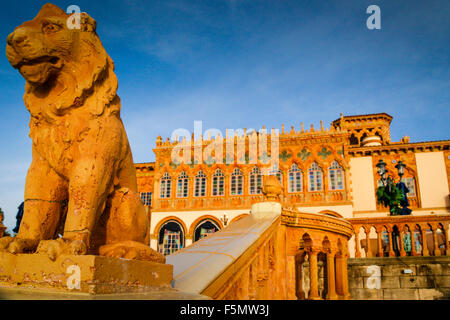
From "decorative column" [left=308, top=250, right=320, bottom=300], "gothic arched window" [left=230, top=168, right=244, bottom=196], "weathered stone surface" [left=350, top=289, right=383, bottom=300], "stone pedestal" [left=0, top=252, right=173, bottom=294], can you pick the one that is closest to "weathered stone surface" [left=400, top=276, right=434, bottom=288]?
"weathered stone surface" [left=350, top=289, right=383, bottom=300]

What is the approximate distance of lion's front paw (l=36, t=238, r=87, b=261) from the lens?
2.01m

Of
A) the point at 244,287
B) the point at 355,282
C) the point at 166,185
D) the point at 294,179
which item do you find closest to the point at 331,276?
the point at 355,282

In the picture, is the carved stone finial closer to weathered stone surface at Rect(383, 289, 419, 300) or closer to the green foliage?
weathered stone surface at Rect(383, 289, 419, 300)

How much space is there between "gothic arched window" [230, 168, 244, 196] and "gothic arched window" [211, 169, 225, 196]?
2.06 ft

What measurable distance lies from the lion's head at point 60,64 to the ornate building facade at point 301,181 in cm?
2385

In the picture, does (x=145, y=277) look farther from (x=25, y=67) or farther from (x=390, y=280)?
(x=390, y=280)

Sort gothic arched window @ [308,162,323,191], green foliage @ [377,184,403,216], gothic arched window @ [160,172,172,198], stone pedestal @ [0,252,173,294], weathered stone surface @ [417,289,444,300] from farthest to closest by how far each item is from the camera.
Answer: gothic arched window @ [160,172,172,198]
gothic arched window @ [308,162,323,191]
green foliage @ [377,184,403,216]
weathered stone surface @ [417,289,444,300]
stone pedestal @ [0,252,173,294]

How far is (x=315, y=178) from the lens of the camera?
89.7 ft

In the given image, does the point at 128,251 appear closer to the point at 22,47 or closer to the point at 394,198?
the point at 22,47

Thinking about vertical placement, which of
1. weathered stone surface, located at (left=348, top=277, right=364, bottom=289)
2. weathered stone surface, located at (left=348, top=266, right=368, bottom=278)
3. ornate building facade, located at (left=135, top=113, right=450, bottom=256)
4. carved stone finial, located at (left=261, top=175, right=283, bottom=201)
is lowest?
weathered stone surface, located at (left=348, top=277, right=364, bottom=289)

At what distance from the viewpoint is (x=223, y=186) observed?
28.8 meters

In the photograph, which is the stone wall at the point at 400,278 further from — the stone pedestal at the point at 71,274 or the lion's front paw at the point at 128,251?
the stone pedestal at the point at 71,274

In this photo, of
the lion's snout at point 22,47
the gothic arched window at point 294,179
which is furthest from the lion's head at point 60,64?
the gothic arched window at point 294,179
